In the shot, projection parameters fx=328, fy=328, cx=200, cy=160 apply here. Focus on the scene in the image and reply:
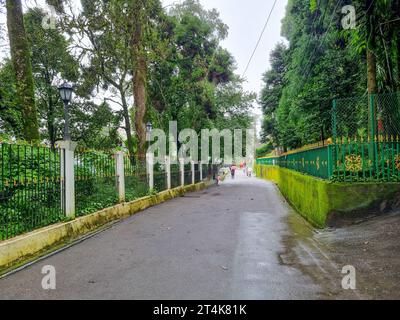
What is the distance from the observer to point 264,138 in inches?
1384

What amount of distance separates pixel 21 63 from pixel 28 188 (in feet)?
20.4

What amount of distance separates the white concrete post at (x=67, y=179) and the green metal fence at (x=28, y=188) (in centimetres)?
12

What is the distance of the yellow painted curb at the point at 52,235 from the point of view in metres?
5.19

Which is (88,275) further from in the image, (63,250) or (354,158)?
(354,158)

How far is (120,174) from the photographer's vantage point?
10.6m

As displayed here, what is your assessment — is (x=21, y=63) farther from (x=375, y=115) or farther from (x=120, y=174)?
(x=375, y=115)

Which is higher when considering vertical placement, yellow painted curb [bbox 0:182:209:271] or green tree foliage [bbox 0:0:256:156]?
green tree foliage [bbox 0:0:256:156]

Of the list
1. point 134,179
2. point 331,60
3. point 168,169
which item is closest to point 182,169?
point 168,169

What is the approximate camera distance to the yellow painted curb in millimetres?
5191

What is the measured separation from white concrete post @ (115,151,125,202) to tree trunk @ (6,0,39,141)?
269 cm

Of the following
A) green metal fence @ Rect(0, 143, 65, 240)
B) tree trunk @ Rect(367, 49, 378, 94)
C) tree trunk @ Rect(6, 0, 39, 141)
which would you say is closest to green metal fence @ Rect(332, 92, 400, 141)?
tree trunk @ Rect(367, 49, 378, 94)

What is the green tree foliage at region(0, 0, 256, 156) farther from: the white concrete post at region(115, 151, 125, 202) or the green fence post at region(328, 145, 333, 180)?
the green fence post at region(328, 145, 333, 180)

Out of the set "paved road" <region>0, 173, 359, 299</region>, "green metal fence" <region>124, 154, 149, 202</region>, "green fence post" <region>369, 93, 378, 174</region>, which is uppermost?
"green fence post" <region>369, 93, 378, 174</region>
